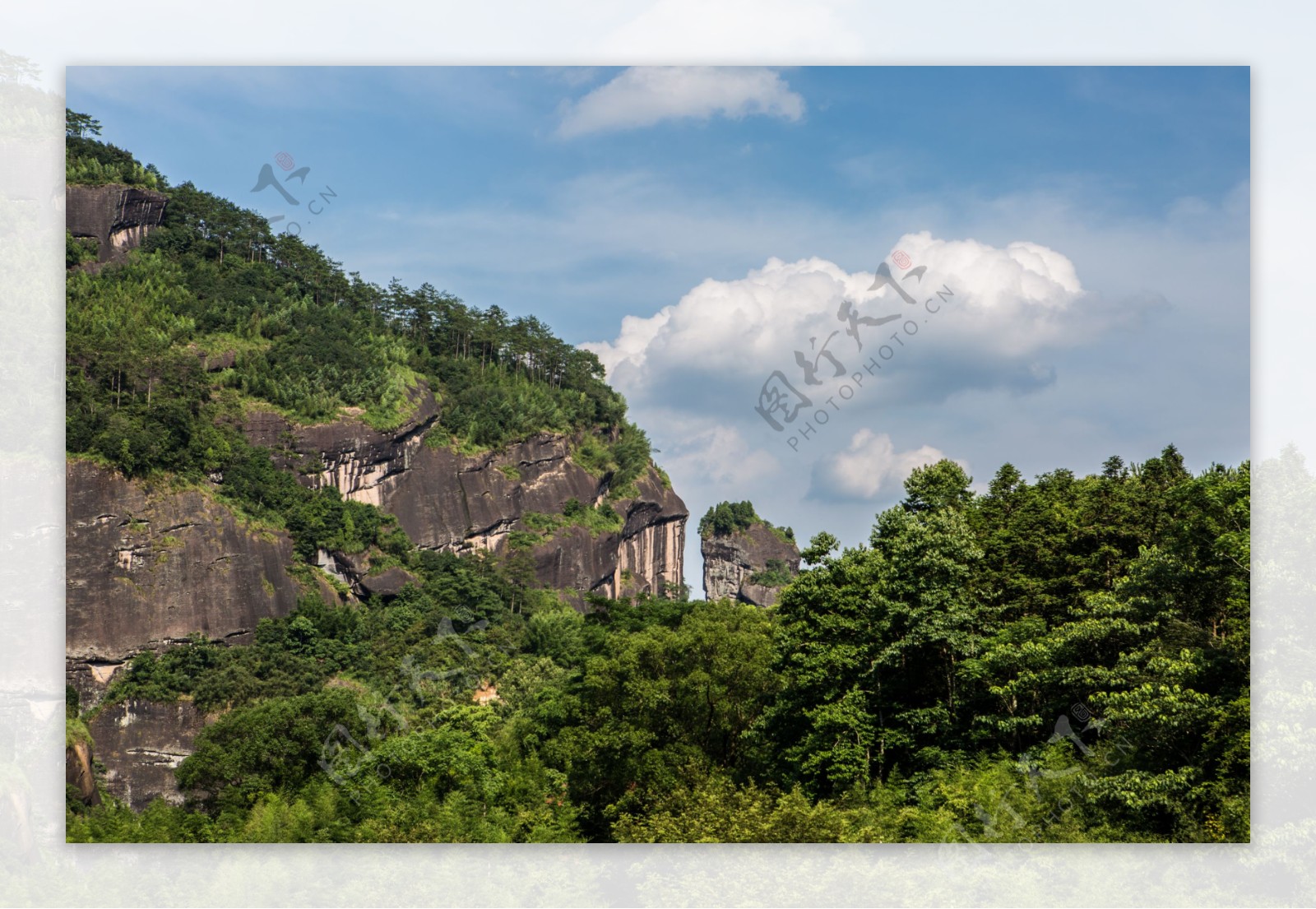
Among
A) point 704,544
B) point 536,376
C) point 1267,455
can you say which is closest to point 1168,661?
point 1267,455

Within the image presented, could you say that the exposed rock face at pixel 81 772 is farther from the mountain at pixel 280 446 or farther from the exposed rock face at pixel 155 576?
the exposed rock face at pixel 155 576

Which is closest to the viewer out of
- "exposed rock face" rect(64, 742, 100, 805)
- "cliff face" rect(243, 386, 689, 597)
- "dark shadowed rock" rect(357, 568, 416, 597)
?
"exposed rock face" rect(64, 742, 100, 805)

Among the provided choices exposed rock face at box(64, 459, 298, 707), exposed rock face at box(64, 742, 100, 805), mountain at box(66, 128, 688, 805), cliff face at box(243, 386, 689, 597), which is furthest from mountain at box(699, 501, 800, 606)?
exposed rock face at box(64, 742, 100, 805)

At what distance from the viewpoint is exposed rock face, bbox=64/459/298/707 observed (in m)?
34.4

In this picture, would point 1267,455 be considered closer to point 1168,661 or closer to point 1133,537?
point 1168,661

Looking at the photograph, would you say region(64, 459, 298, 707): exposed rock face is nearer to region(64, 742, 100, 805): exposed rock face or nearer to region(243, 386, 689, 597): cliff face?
region(243, 386, 689, 597): cliff face

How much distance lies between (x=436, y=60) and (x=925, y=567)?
30.9 feet

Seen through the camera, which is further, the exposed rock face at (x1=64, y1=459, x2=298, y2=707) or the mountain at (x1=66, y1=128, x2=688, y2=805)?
the mountain at (x1=66, y1=128, x2=688, y2=805)

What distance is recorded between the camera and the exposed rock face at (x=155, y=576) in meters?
34.4

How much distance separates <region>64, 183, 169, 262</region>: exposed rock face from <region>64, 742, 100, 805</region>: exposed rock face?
3125cm

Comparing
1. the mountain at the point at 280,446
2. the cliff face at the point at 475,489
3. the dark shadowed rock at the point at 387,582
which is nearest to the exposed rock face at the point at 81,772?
the mountain at the point at 280,446

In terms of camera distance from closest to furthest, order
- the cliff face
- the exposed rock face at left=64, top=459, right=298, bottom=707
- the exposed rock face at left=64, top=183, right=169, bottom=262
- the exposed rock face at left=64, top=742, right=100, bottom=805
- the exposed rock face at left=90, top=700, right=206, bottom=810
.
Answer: the exposed rock face at left=64, top=742, right=100, bottom=805
the exposed rock face at left=64, top=459, right=298, bottom=707
the exposed rock face at left=90, top=700, right=206, bottom=810
the exposed rock face at left=64, top=183, right=169, bottom=262
the cliff face

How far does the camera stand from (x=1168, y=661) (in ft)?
44.8

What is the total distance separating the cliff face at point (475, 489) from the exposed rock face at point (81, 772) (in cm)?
3383
